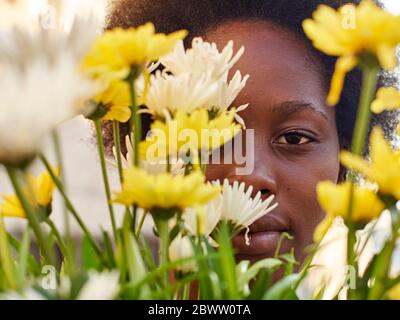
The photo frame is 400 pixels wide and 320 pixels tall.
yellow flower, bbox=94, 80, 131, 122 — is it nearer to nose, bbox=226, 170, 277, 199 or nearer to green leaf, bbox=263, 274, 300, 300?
green leaf, bbox=263, 274, 300, 300

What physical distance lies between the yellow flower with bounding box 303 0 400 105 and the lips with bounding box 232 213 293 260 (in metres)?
0.56

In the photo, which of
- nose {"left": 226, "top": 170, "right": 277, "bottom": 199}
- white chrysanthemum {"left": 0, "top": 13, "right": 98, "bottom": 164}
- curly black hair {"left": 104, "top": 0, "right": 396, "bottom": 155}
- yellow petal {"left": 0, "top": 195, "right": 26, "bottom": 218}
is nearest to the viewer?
white chrysanthemum {"left": 0, "top": 13, "right": 98, "bottom": 164}

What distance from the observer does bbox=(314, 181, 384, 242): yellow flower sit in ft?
0.67

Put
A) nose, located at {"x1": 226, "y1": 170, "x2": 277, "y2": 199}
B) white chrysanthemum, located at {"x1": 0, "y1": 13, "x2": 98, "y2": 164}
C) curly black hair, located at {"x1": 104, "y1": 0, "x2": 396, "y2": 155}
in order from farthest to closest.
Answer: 1. curly black hair, located at {"x1": 104, "y1": 0, "x2": 396, "y2": 155}
2. nose, located at {"x1": 226, "y1": 170, "x2": 277, "y2": 199}
3. white chrysanthemum, located at {"x1": 0, "y1": 13, "x2": 98, "y2": 164}

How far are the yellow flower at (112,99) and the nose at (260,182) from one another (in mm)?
481

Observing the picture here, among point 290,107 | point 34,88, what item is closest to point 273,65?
point 290,107

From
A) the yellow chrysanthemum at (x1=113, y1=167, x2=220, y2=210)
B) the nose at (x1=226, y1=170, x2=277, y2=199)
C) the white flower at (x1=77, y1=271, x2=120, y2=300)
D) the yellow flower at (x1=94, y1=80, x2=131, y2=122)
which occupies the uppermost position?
the nose at (x1=226, y1=170, x2=277, y2=199)

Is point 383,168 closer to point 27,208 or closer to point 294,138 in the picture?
point 27,208

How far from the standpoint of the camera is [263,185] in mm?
753

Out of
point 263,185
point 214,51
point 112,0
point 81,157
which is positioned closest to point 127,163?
point 214,51

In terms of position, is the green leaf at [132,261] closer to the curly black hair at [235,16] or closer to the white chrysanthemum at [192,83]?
the white chrysanthemum at [192,83]

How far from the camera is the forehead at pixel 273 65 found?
79cm

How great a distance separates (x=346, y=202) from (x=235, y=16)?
0.74 meters

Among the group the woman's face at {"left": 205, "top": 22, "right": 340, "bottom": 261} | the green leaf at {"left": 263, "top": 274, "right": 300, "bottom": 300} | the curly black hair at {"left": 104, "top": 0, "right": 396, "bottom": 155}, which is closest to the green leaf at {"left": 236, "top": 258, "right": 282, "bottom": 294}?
the green leaf at {"left": 263, "top": 274, "right": 300, "bottom": 300}
